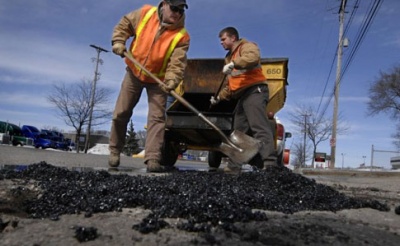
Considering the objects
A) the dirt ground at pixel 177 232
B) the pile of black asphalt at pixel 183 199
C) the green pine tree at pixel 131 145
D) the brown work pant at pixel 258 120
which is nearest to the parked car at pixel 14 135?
the green pine tree at pixel 131 145

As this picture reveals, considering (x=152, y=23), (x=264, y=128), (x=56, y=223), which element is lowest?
(x=56, y=223)

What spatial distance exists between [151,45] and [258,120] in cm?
167

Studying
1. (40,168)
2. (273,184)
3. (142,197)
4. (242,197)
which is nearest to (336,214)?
(242,197)

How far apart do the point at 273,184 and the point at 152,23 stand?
2.76m

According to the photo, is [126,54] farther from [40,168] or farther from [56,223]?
[56,223]

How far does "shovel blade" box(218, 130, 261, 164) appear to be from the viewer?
15.8ft

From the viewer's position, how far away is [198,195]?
2316 mm

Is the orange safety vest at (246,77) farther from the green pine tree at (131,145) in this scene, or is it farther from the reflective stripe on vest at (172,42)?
the green pine tree at (131,145)

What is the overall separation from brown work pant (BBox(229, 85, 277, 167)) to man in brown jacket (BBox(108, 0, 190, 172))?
983 mm

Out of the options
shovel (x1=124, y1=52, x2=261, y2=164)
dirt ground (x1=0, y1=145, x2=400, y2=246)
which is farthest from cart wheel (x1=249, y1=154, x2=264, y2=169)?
dirt ground (x1=0, y1=145, x2=400, y2=246)

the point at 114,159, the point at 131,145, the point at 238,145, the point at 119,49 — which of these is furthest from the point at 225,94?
the point at 131,145

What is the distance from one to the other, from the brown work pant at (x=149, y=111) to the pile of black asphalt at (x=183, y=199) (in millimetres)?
1811

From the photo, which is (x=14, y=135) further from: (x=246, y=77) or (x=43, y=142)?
(x=246, y=77)

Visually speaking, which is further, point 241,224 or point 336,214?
point 336,214
